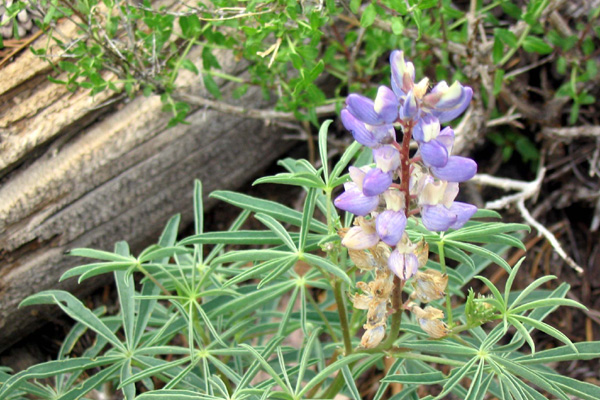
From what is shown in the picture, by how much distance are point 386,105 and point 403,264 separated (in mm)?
408

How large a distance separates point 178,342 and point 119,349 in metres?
0.90

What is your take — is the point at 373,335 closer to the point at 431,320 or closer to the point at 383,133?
the point at 431,320

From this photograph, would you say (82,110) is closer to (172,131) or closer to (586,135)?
(172,131)

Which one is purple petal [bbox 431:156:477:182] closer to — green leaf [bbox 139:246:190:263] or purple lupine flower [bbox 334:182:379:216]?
purple lupine flower [bbox 334:182:379:216]

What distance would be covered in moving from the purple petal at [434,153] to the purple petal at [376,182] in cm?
10

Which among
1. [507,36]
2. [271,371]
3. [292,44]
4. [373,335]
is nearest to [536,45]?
[507,36]

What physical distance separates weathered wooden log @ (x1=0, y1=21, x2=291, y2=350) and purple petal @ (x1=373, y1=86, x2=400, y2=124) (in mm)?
1345

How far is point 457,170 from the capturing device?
4.51 feet

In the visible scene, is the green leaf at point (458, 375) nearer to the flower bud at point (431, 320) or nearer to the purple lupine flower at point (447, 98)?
the flower bud at point (431, 320)

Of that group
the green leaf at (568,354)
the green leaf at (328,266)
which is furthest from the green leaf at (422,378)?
the green leaf at (328,266)

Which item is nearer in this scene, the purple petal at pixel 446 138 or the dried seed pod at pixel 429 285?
the purple petal at pixel 446 138

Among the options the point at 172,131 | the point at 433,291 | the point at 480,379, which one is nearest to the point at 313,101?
the point at 172,131

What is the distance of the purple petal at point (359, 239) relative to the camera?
1.49 m

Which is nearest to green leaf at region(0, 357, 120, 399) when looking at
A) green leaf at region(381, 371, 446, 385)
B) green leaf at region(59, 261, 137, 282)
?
green leaf at region(59, 261, 137, 282)
